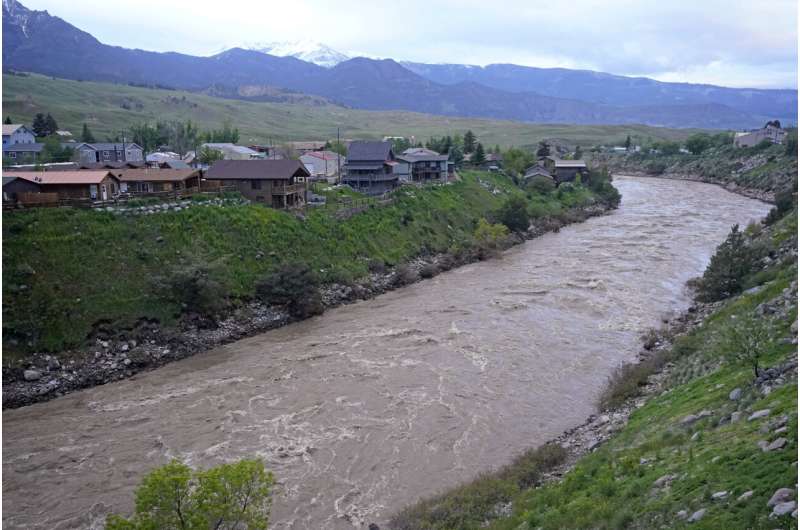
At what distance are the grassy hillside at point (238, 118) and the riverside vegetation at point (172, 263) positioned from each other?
57.9m

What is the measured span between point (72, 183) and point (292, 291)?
470 inches

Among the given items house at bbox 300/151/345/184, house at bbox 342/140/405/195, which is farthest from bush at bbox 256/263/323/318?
house at bbox 300/151/345/184

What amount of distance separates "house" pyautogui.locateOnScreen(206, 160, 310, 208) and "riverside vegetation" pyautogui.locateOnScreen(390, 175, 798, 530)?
21854 millimetres

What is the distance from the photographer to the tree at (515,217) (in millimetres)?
45031

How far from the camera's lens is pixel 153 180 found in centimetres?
3378

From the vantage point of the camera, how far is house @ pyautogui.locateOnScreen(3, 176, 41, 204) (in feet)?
91.4

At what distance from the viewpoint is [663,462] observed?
11461 millimetres

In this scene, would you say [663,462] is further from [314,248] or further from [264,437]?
[314,248]

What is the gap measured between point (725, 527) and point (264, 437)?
12084 mm

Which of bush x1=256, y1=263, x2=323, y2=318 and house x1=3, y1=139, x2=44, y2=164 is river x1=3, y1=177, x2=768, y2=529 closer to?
bush x1=256, y1=263, x2=323, y2=318

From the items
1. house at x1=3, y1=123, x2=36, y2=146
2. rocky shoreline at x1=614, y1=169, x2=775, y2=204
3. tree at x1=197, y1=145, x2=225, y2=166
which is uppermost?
house at x1=3, y1=123, x2=36, y2=146

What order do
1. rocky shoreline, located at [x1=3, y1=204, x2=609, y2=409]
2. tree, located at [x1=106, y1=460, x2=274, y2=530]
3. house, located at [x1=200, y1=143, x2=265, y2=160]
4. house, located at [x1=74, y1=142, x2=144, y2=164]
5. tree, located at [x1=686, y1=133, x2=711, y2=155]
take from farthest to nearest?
1. tree, located at [x1=686, y1=133, x2=711, y2=155]
2. house, located at [x1=200, y1=143, x2=265, y2=160]
3. house, located at [x1=74, y1=142, x2=144, y2=164]
4. rocky shoreline, located at [x1=3, y1=204, x2=609, y2=409]
5. tree, located at [x1=106, y1=460, x2=274, y2=530]

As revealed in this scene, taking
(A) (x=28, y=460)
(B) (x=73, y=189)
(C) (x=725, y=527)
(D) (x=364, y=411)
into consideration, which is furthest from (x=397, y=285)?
(C) (x=725, y=527)

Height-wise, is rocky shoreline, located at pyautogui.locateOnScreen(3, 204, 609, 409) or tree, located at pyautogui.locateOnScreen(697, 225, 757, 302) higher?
tree, located at pyautogui.locateOnScreen(697, 225, 757, 302)
